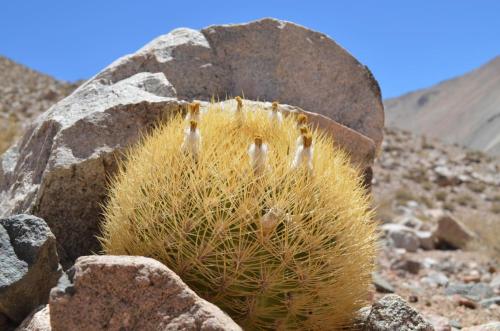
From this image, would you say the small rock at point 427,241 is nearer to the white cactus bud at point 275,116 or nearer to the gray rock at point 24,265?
the white cactus bud at point 275,116

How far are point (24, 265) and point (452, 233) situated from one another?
8.35 m

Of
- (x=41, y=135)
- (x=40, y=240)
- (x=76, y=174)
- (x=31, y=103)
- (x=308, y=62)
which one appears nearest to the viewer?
(x=40, y=240)

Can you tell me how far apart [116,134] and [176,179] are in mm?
1156

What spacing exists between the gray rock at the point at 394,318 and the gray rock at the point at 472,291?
3.52 meters

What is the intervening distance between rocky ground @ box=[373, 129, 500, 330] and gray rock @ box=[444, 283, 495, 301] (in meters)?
0.01

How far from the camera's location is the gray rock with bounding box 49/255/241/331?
2104 millimetres

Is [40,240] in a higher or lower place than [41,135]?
lower

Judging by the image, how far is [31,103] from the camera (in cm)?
1933

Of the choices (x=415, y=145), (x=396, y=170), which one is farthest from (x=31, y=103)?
(x=415, y=145)

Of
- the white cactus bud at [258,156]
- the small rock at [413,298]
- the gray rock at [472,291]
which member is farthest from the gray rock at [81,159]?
the gray rock at [472,291]

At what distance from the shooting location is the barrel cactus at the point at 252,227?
240 centimetres

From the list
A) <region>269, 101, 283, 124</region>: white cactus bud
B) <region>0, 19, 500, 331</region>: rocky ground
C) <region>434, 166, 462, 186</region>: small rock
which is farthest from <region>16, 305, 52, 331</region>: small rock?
<region>434, 166, 462, 186</region>: small rock

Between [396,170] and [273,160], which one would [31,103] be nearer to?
[396,170]

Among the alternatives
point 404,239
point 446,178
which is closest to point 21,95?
point 446,178
